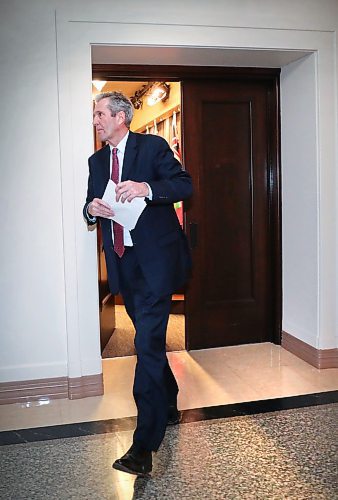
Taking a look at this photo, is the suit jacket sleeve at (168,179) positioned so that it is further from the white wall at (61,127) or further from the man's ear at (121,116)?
the white wall at (61,127)

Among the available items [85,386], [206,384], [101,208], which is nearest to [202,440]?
[206,384]

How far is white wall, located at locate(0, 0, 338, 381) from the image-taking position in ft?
10.9

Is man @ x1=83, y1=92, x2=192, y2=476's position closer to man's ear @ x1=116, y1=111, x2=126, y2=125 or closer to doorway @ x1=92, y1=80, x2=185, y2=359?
man's ear @ x1=116, y1=111, x2=126, y2=125

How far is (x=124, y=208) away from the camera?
7.87 feet

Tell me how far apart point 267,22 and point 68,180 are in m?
1.62

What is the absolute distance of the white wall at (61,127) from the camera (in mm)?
3334

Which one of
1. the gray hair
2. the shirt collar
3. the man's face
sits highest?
the gray hair

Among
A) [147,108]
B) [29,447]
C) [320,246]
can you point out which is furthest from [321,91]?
[147,108]

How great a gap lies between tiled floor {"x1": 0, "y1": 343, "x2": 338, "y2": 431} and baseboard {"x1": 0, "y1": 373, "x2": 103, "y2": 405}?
0.04 meters

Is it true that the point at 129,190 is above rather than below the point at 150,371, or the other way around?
above

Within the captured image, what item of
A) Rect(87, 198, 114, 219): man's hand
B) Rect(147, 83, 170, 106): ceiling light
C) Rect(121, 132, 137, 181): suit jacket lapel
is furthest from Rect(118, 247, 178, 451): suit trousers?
Rect(147, 83, 170, 106): ceiling light

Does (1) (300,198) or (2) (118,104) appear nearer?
(2) (118,104)

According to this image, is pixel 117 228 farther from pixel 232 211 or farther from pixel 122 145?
pixel 232 211

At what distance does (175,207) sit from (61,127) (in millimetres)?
2530
